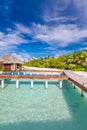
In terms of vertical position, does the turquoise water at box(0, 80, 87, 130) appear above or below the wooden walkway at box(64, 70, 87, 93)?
below

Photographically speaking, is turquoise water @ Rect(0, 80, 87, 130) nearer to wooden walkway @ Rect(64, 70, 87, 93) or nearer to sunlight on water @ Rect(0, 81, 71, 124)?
sunlight on water @ Rect(0, 81, 71, 124)

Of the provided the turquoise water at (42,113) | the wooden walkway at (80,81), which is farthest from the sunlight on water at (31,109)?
the wooden walkway at (80,81)

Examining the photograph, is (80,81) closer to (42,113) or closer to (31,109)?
(31,109)

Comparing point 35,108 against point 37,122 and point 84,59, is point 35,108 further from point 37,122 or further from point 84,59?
point 84,59

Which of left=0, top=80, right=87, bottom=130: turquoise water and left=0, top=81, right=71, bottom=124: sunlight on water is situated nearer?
left=0, top=80, right=87, bottom=130: turquoise water

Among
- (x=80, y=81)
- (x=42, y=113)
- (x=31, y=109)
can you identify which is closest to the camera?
(x=42, y=113)

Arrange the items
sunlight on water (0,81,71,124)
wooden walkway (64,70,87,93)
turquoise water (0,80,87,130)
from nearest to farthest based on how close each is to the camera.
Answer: turquoise water (0,80,87,130) → sunlight on water (0,81,71,124) → wooden walkway (64,70,87,93)

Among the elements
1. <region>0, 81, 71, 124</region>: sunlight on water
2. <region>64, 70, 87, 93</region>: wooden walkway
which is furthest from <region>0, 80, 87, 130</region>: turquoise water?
<region>64, 70, 87, 93</region>: wooden walkway

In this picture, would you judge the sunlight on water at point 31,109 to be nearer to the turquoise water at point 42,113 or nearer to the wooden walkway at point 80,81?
the turquoise water at point 42,113

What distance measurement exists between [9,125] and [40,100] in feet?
21.3

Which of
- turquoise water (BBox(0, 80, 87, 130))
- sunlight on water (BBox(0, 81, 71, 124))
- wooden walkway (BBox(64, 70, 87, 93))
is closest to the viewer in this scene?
turquoise water (BBox(0, 80, 87, 130))

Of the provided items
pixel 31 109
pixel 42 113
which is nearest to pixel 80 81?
pixel 31 109

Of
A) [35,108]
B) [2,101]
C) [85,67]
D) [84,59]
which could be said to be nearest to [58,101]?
[35,108]

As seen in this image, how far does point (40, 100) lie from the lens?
17188mm
